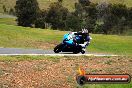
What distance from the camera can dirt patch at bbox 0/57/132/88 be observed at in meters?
13.9

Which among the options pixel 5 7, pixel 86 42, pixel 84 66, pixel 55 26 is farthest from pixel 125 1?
pixel 84 66

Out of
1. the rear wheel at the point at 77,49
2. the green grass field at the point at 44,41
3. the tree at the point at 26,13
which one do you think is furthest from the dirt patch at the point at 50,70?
the tree at the point at 26,13

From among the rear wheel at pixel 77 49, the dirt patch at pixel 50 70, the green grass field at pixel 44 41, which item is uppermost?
the dirt patch at pixel 50 70

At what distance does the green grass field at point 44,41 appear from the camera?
40188 mm

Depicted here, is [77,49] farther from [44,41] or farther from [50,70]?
[44,41]

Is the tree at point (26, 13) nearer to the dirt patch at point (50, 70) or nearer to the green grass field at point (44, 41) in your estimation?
the green grass field at point (44, 41)

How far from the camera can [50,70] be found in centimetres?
1598

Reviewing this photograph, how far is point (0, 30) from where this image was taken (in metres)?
46.5

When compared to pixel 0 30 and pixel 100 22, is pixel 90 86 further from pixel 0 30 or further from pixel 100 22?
pixel 100 22

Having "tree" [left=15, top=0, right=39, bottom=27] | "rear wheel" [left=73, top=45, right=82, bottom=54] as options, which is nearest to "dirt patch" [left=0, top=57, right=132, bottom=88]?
"rear wheel" [left=73, top=45, right=82, bottom=54]

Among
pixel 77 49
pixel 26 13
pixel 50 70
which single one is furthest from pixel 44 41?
pixel 26 13

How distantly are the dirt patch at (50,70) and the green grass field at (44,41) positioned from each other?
63.3 ft

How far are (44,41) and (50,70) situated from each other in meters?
27.8

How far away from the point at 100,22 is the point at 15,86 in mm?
84211
